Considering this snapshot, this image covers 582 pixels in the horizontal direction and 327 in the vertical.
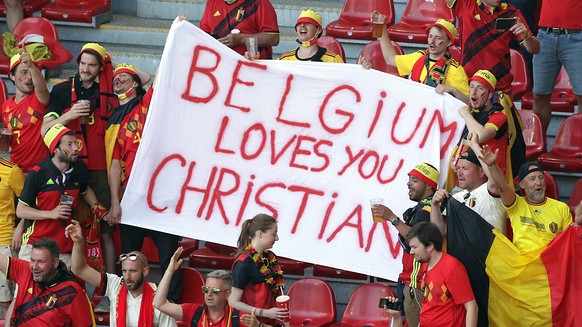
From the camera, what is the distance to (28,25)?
14.3m

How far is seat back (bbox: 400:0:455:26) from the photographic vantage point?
14609 millimetres

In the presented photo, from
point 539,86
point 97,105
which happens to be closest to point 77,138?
point 97,105

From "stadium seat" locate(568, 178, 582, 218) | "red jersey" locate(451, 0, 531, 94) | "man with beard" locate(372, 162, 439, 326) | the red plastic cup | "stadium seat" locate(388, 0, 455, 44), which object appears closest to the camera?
the red plastic cup

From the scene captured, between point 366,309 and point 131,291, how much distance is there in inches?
72.8

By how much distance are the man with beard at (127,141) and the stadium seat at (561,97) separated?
3.72 meters

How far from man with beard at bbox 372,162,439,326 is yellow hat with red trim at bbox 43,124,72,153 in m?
2.54

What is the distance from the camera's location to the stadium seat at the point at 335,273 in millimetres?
12234

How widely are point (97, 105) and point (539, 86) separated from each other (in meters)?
3.94

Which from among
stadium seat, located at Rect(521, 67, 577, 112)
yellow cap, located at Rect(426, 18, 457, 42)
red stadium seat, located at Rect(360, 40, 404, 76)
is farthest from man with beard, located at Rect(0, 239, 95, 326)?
stadium seat, located at Rect(521, 67, 577, 112)

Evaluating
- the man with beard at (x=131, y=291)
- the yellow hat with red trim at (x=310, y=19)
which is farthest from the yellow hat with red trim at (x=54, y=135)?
the yellow hat with red trim at (x=310, y=19)

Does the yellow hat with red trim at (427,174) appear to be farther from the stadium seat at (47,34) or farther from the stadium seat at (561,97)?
the stadium seat at (47,34)

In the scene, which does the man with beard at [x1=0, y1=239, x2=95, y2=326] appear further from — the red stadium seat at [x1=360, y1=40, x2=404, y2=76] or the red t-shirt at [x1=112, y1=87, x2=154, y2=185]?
the red stadium seat at [x1=360, y1=40, x2=404, y2=76]

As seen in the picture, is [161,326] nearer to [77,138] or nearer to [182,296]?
[182,296]

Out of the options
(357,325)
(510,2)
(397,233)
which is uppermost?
(510,2)
